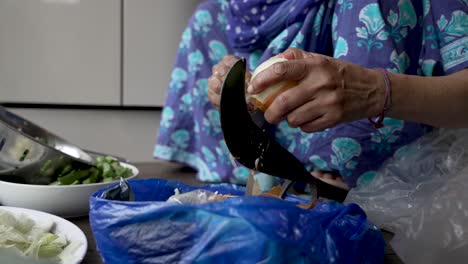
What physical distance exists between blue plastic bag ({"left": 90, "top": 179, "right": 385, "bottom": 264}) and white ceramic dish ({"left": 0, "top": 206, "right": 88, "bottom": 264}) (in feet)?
0.14

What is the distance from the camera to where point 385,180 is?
748mm

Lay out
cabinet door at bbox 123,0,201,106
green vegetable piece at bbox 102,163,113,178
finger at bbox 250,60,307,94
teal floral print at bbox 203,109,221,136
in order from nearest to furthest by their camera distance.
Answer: finger at bbox 250,60,307,94, green vegetable piece at bbox 102,163,113,178, teal floral print at bbox 203,109,221,136, cabinet door at bbox 123,0,201,106

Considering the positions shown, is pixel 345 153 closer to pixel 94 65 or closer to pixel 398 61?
pixel 398 61

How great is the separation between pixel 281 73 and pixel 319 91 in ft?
0.18

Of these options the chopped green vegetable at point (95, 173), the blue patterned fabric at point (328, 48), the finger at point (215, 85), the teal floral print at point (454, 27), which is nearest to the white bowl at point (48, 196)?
the chopped green vegetable at point (95, 173)

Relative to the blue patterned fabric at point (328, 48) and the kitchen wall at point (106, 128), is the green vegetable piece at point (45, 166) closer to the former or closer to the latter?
the blue patterned fabric at point (328, 48)

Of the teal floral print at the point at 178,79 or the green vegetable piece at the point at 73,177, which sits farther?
the teal floral print at the point at 178,79

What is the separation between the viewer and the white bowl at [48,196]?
24.6 inches

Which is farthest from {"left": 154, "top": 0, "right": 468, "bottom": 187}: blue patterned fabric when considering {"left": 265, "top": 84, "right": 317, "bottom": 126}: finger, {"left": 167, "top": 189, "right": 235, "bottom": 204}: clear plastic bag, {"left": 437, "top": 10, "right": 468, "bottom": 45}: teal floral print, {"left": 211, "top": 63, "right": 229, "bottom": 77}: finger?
{"left": 167, "top": 189, "right": 235, "bottom": 204}: clear plastic bag

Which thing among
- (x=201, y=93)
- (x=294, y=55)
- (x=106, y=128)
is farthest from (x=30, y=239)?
(x=106, y=128)

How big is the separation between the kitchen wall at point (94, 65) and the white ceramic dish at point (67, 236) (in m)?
0.83

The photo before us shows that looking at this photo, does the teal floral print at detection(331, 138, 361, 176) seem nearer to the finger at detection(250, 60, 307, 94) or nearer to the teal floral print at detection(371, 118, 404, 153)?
the teal floral print at detection(371, 118, 404, 153)

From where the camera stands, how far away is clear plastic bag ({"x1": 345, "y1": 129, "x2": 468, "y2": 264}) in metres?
0.57

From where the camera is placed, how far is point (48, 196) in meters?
0.63
